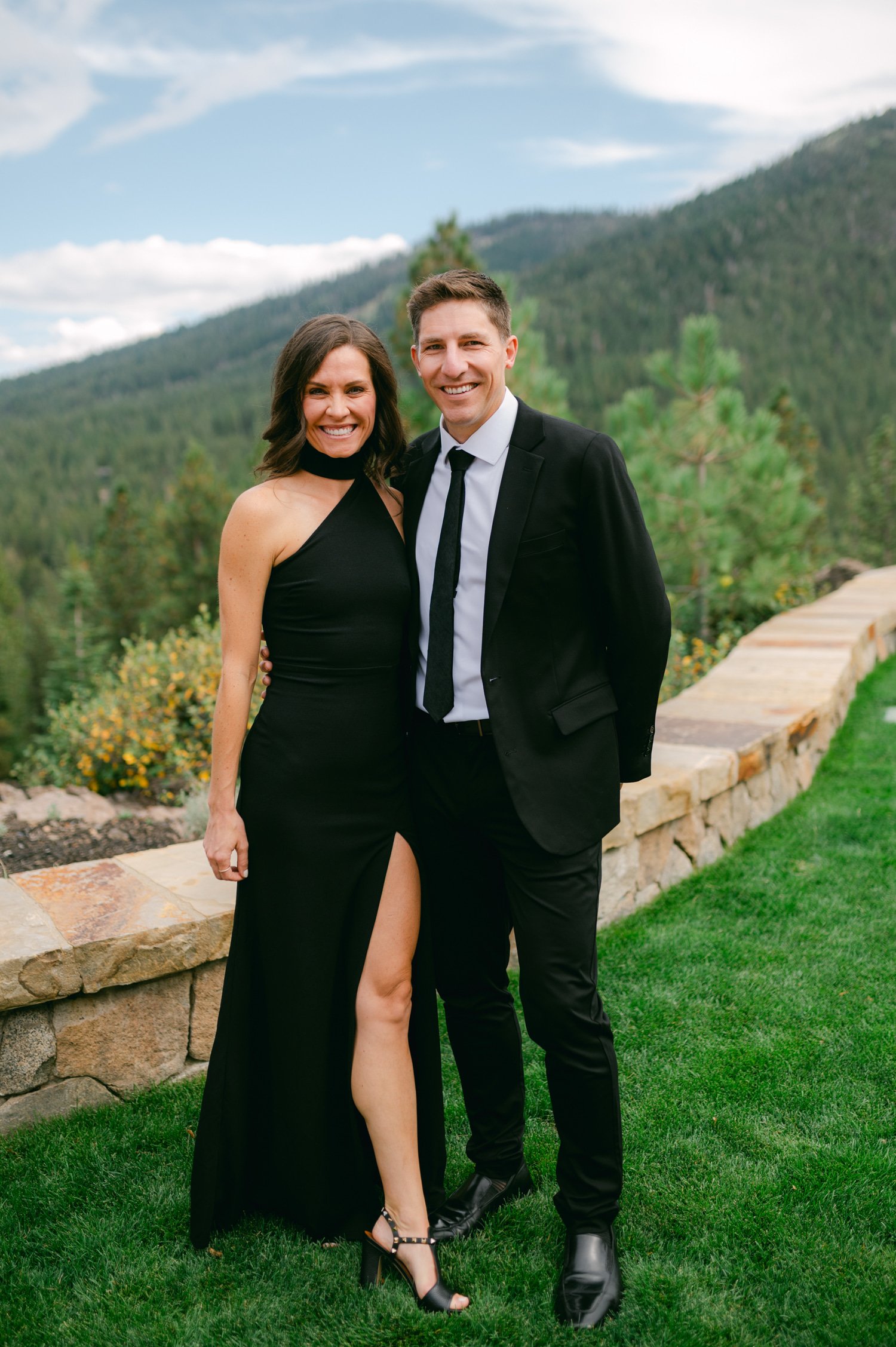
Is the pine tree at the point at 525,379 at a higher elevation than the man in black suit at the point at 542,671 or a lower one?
higher

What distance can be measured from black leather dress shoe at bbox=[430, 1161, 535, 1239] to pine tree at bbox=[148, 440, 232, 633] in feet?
113

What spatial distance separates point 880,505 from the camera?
47.1 m

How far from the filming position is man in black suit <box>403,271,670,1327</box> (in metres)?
A: 1.92

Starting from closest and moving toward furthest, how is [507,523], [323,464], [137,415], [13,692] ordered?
1. [507,523]
2. [323,464]
3. [13,692]
4. [137,415]

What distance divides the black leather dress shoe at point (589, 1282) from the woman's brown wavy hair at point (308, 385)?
1.70 metres

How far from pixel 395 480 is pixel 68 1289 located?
188 cm

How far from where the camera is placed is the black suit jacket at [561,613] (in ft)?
6.29

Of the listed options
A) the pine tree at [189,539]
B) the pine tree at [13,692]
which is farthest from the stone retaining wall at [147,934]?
the pine tree at [189,539]

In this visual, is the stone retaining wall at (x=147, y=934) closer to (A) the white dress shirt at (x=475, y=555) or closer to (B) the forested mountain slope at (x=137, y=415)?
(A) the white dress shirt at (x=475, y=555)

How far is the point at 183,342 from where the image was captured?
154 m

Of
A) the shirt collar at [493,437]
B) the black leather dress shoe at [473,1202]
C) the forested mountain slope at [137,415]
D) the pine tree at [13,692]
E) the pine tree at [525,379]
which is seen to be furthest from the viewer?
the forested mountain slope at [137,415]

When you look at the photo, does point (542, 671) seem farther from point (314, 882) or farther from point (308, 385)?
point (308, 385)

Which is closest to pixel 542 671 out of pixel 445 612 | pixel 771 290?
pixel 445 612

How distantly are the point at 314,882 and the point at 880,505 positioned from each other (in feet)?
166
